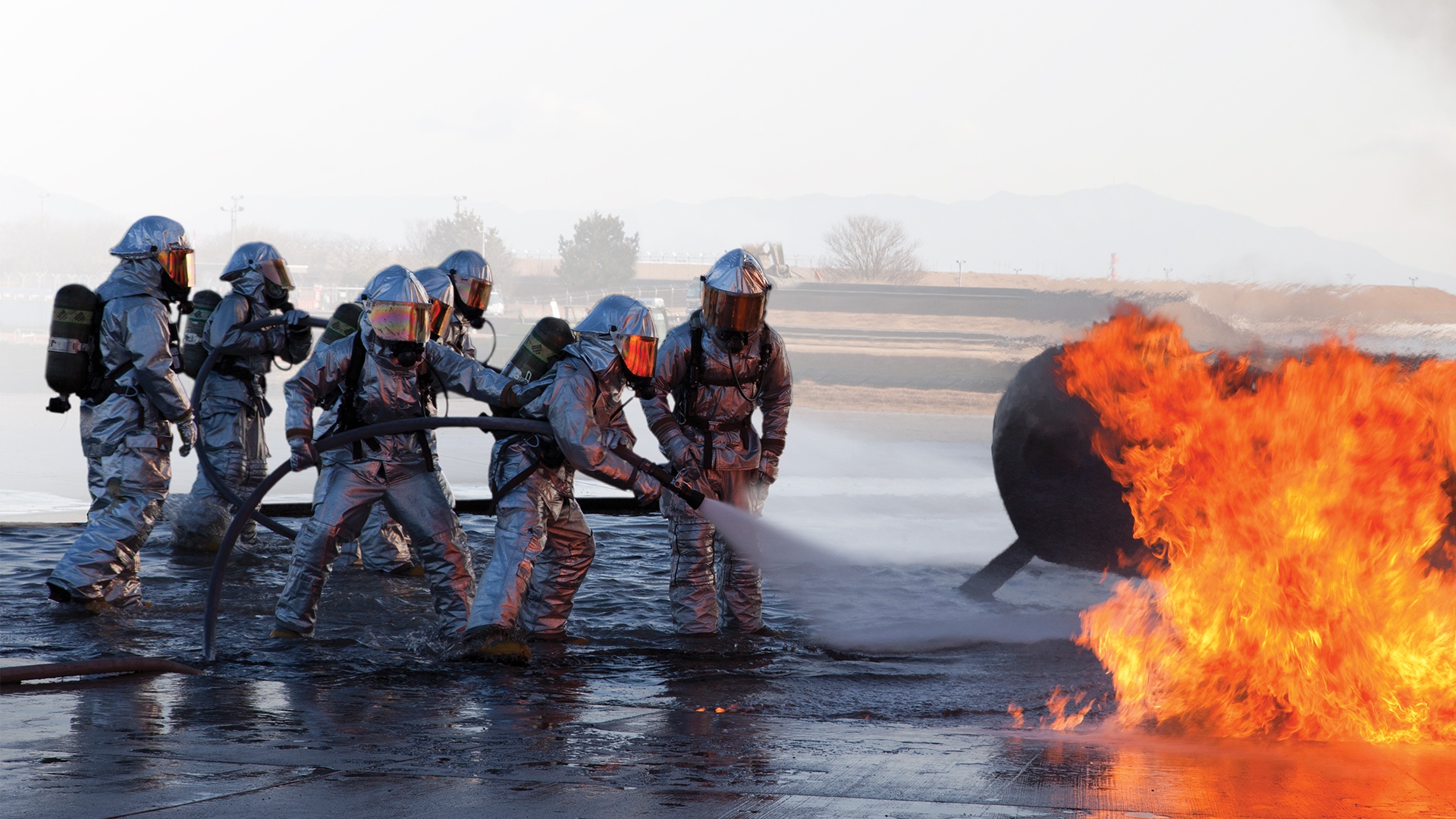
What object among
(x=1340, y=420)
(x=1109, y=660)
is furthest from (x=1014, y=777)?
(x=1340, y=420)

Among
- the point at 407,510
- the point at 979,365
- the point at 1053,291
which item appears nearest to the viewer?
the point at 407,510

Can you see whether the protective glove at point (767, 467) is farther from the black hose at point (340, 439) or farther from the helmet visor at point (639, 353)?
the black hose at point (340, 439)

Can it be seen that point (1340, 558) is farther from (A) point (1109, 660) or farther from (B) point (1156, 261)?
(B) point (1156, 261)

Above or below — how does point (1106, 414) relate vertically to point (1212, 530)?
above

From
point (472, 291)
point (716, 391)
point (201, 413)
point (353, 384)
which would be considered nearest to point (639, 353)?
point (716, 391)

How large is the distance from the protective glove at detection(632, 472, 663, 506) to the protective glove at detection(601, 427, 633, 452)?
0.65 feet

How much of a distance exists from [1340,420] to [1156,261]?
2441 mm

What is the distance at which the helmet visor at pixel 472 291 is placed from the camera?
7.93m

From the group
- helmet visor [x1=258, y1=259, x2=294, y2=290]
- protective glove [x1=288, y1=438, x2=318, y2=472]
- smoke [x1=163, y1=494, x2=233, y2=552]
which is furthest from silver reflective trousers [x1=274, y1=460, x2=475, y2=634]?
helmet visor [x1=258, y1=259, x2=294, y2=290]

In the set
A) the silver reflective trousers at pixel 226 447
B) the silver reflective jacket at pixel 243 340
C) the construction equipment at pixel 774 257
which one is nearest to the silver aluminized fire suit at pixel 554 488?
the silver reflective jacket at pixel 243 340

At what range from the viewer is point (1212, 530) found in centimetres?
554

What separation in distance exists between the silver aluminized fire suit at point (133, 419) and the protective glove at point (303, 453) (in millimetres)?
1383

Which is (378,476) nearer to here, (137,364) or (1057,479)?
(137,364)

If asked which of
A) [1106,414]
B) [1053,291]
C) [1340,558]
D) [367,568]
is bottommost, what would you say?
[367,568]
